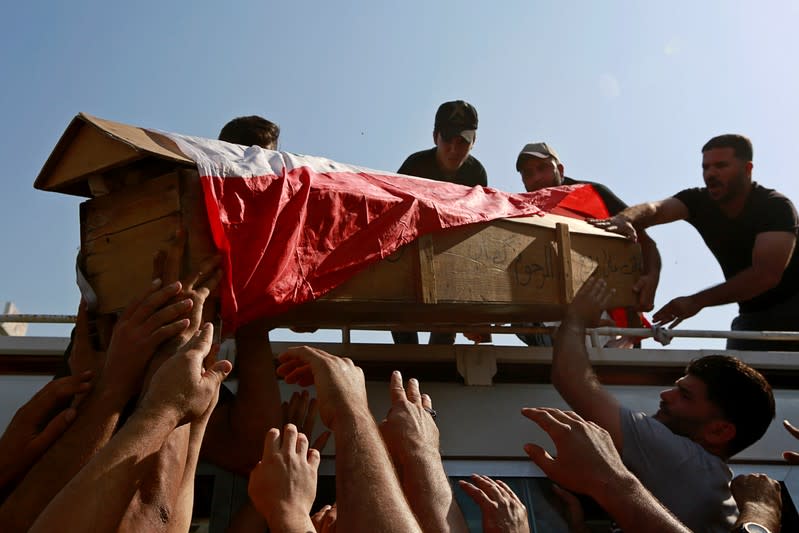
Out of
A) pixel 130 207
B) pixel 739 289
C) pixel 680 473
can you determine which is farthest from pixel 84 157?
pixel 739 289

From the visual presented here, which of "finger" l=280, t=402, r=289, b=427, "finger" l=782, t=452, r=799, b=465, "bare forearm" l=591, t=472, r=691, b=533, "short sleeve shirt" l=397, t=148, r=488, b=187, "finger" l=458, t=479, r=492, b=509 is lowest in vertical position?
"finger" l=782, t=452, r=799, b=465

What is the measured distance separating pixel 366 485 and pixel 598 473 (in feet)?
2.76

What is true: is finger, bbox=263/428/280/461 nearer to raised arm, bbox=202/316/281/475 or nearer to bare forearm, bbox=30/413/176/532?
bare forearm, bbox=30/413/176/532

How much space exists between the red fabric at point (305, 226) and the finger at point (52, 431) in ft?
1.66

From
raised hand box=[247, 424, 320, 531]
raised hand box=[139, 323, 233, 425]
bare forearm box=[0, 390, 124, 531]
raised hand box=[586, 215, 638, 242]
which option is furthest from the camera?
raised hand box=[586, 215, 638, 242]

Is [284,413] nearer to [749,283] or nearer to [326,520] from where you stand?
[326,520]

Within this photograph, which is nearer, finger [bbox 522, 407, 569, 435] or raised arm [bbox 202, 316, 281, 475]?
finger [bbox 522, 407, 569, 435]

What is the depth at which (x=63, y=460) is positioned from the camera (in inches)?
80.2

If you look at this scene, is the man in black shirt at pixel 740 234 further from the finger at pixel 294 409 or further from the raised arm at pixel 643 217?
the finger at pixel 294 409

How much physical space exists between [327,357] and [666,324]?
2.12 meters

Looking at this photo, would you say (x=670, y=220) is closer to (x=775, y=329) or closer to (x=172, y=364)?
(x=775, y=329)

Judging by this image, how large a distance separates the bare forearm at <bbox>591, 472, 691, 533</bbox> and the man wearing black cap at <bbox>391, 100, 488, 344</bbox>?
2.50 m

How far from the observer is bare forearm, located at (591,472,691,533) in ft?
6.97

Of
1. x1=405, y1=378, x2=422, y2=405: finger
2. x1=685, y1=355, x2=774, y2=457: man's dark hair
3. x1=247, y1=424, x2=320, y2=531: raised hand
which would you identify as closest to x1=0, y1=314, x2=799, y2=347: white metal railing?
x1=685, y1=355, x2=774, y2=457: man's dark hair
